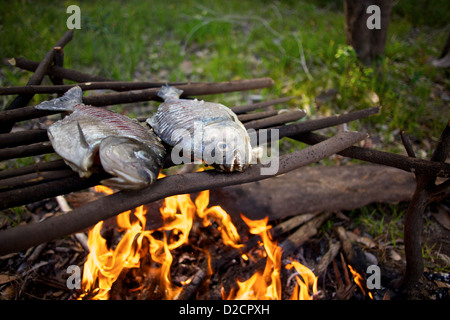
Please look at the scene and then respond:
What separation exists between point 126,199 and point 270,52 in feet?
15.2

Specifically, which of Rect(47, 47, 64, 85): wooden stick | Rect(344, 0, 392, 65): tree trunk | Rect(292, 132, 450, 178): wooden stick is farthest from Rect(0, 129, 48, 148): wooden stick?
Rect(344, 0, 392, 65): tree trunk

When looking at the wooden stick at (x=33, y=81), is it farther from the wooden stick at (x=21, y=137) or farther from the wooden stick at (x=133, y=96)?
the wooden stick at (x=21, y=137)

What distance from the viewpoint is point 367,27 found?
14.0ft

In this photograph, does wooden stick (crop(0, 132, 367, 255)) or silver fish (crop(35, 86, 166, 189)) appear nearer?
wooden stick (crop(0, 132, 367, 255))

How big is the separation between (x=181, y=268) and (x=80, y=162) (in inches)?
55.4

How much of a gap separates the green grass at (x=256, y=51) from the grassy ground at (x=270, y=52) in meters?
0.02

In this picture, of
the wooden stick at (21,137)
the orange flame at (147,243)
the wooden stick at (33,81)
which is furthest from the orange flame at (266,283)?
the wooden stick at (33,81)

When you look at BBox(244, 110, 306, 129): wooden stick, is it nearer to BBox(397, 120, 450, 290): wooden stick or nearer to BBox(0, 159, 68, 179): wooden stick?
BBox(397, 120, 450, 290): wooden stick

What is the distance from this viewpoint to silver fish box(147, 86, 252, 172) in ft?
5.54

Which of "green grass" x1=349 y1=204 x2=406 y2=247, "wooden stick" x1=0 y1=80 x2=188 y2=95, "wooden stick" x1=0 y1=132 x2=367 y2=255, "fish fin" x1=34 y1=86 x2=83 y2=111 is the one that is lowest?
"green grass" x1=349 y1=204 x2=406 y2=247

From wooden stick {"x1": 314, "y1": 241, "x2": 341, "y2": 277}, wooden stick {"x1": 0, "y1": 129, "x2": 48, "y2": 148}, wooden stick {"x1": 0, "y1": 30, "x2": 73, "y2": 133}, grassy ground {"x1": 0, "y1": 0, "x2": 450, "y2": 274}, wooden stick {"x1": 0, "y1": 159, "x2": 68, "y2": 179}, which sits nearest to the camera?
wooden stick {"x1": 0, "y1": 159, "x2": 68, "y2": 179}

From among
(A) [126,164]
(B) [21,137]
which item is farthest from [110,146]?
(B) [21,137]

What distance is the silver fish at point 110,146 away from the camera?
4.61 ft
